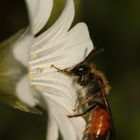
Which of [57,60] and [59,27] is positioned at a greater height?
[59,27]

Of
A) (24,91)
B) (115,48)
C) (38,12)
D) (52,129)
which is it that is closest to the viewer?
(24,91)

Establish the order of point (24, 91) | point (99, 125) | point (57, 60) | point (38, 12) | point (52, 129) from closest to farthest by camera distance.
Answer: point (24, 91) < point (52, 129) < point (38, 12) < point (99, 125) < point (57, 60)

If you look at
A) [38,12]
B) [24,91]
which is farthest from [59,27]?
[24,91]

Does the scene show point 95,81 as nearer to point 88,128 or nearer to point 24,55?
point 88,128

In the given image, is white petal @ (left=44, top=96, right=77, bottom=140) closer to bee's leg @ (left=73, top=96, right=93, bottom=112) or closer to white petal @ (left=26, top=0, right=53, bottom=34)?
bee's leg @ (left=73, top=96, right=93, bottom=112)

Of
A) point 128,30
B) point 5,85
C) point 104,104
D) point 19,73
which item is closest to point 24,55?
point 19,73

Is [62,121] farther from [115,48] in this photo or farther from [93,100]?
[115,48]
